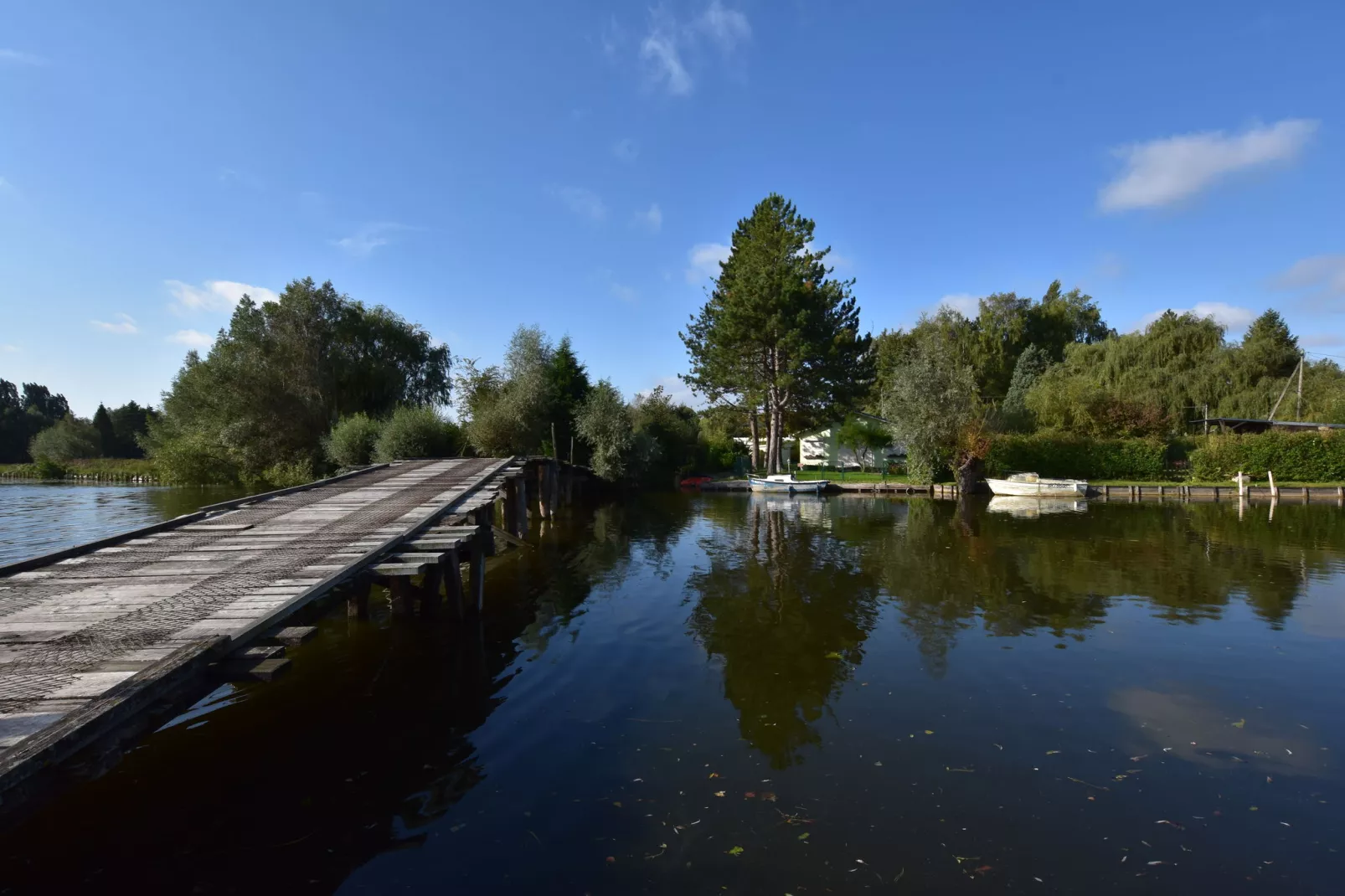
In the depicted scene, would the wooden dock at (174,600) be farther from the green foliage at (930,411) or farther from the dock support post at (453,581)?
the green foliage at (930,411)

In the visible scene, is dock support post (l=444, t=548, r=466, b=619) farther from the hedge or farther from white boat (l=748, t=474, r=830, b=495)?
the hedge

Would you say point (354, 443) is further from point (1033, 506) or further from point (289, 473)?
point (1033, 506)

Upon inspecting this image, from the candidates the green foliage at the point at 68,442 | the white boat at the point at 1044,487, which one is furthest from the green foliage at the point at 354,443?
the green foliage at the point at 68,442

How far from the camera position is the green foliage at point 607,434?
36.5 m

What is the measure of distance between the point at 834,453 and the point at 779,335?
1456cm

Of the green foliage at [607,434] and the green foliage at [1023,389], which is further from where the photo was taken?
the green foliage at [1023,389]

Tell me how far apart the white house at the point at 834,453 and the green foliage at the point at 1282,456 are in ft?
60.5

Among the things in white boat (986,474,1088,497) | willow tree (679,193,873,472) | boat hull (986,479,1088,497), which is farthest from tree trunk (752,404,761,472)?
boat hull (986,479,1088,497)

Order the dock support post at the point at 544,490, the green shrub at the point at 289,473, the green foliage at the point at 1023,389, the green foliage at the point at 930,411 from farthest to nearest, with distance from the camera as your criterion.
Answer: the green foliage at the point at 1023,389
the green shrub at the point at 289,473
the green foliage at the point at 930,411
the dock support post at the point at 544,490

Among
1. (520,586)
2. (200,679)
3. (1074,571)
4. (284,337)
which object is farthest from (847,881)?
(284,337)

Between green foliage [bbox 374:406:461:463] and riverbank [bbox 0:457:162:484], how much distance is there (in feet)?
106

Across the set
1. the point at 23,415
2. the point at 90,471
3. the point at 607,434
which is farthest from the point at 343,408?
the point at 23,415

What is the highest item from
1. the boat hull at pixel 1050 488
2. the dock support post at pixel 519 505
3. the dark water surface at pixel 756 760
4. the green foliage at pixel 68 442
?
the green foliage at pixel 68 442

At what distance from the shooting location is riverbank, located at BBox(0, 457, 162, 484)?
5422 cm
